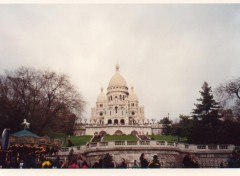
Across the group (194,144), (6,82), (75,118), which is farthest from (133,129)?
(6,82)

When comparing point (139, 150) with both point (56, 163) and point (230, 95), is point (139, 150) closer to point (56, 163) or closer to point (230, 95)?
point (230, 95)

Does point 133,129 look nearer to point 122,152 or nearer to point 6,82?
point 122,152

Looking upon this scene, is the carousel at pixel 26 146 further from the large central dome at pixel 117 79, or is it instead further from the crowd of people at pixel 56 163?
the large central dome at pixel 117 79

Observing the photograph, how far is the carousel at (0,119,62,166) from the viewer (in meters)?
12.3

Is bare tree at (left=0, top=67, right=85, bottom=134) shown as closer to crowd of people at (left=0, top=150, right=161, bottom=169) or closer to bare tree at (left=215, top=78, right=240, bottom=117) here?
crowd of people at (left=0, top=150, right=161, bottom=169)

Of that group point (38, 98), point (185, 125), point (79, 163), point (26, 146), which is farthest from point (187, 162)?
point (38, 98)

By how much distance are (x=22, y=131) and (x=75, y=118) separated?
17.4 feet

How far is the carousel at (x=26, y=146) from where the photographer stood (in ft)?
40.5

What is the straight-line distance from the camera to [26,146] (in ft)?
42.0

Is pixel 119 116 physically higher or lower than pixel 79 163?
higher

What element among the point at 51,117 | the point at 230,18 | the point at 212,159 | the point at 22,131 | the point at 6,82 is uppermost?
the point at 230,18

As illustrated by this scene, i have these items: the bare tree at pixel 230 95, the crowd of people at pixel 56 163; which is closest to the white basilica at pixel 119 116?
the bare tree at pixel 230 95

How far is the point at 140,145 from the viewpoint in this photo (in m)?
15.6

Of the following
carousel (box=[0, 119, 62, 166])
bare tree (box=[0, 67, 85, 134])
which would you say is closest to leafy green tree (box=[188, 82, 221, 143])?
bare tree (box=[0, 67, 85, 134])
